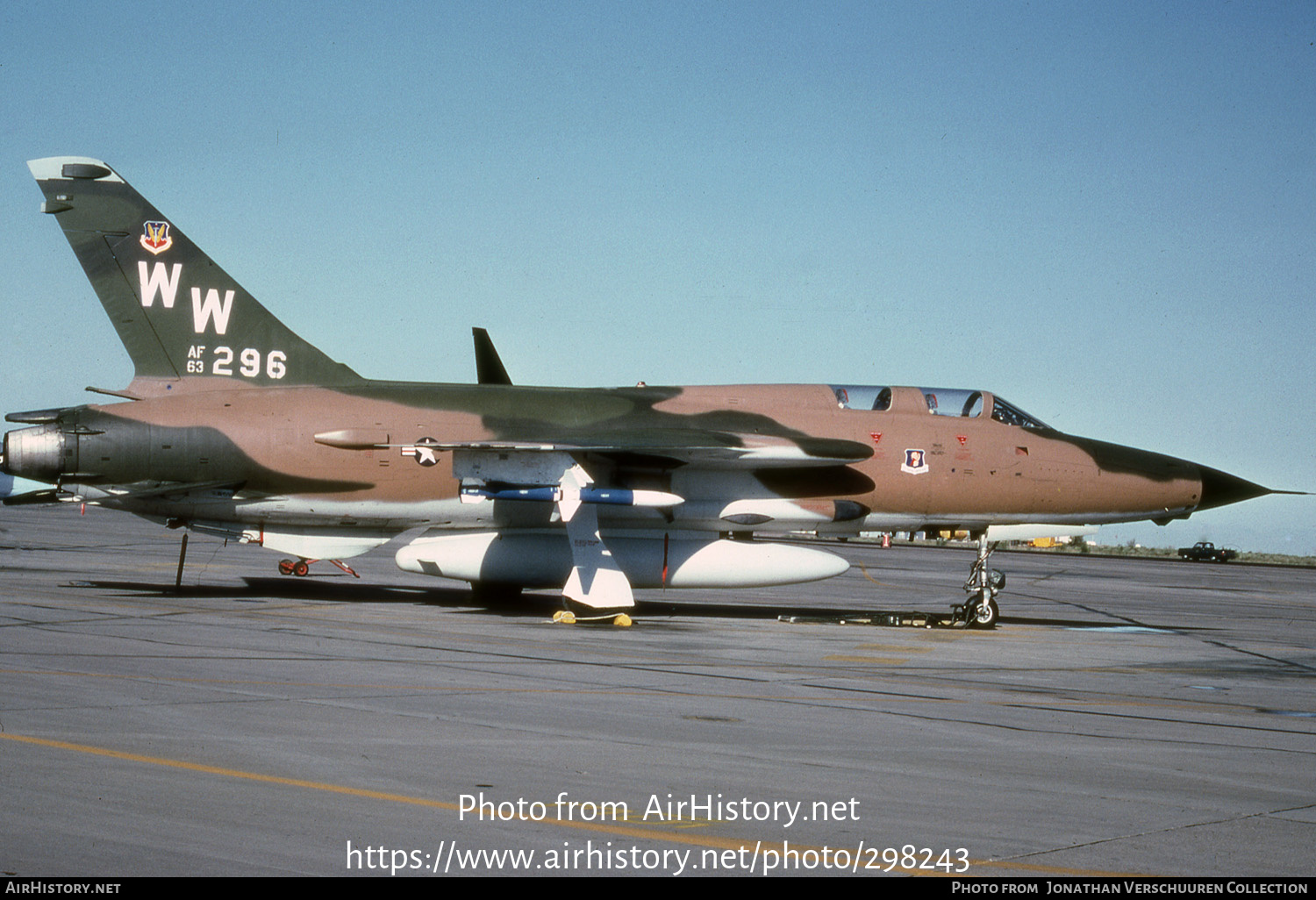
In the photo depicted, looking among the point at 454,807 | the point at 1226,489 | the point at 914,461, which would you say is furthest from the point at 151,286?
the point at 1226,489

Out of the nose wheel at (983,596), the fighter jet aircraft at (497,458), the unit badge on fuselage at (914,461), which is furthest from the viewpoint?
the unit badge on fuselage at (914,461)

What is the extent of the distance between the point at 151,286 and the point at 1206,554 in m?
60.3

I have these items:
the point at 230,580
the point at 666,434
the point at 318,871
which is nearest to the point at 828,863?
the point at 318,871

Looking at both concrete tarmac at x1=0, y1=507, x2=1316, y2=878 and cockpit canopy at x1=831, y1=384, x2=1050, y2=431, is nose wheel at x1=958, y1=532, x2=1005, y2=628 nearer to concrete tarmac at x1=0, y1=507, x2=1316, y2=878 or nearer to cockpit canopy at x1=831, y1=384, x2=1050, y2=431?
concrete tarmac at x1=0, y1=507, x2=1316, y2=878

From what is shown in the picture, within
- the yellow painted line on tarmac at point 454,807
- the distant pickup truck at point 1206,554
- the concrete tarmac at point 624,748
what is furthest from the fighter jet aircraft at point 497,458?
the distant pickup truck at point 1206,554

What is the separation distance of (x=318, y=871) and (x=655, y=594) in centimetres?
1798

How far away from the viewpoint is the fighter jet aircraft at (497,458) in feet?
55.4

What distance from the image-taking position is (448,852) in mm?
5043

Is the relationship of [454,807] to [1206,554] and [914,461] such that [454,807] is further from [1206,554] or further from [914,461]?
[1206,554]

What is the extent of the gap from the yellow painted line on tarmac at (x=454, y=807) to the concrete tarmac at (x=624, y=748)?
0.02 meters

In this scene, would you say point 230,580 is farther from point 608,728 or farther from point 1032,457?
point 608,728

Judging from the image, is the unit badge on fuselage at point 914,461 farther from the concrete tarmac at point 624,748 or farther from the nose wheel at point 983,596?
the concrete tarmac at point 624,748

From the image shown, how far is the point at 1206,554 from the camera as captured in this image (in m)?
64.8

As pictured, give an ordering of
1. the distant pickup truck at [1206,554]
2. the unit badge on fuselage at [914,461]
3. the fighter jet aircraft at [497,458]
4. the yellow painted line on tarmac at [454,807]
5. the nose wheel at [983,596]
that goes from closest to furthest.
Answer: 1. the yellow painted line on tarmac at [454,807]
2. the fighter jet aircraft at [497,458]
3. the nose wheel at [983,596]
4. the unit badge on fuselage at [914,461]
5. the distant pickup truck at [1206,554]
